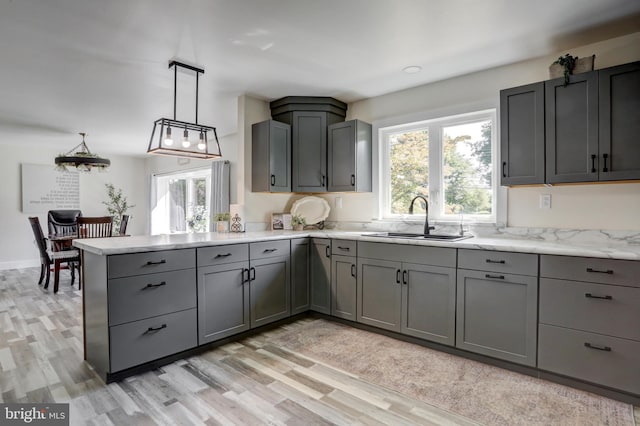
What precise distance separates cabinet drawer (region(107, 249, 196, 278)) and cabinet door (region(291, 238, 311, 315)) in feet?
3.54

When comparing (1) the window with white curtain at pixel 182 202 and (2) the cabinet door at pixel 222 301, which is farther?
(1) the window with white curtain at pixel 182 202

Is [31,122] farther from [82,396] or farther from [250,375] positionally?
[250,375]

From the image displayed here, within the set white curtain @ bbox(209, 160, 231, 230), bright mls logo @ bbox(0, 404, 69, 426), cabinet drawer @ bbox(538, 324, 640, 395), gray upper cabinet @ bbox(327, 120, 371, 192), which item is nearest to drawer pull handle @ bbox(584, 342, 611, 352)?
cabinet drawer @ bbox(538, 324, 640, 395)

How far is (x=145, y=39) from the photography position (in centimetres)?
253

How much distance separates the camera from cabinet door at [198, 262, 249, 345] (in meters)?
2.72

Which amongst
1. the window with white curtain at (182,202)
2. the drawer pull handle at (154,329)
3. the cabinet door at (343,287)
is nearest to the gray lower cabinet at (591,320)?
the cabinet door at (343,287)

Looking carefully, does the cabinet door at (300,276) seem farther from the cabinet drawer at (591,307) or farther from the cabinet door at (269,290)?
the cabinet drawer at (591,307)

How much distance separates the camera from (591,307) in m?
2.12

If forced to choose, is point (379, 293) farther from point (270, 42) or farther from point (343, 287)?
point (270, 42)

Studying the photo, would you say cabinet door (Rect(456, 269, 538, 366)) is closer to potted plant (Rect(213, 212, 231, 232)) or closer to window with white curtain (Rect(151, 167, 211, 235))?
potted plant (Rect(213, 212, 231, 232))

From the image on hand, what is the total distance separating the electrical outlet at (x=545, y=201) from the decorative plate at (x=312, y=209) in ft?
7.28

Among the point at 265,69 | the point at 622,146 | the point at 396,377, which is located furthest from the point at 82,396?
the point at 622,146

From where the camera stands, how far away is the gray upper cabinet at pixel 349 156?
12.2ft

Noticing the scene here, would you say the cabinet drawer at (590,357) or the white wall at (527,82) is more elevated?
the white wall at (527,82)
